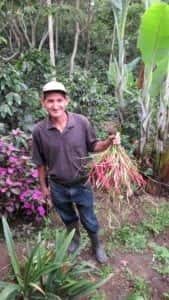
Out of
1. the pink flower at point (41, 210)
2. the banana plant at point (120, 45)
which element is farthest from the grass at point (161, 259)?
the banana plant at point (120, 45)

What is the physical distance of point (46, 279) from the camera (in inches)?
107

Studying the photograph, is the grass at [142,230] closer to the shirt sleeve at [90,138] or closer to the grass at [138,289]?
the grass at [138,289]

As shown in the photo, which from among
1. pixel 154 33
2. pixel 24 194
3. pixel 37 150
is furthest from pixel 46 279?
pixel 154 33

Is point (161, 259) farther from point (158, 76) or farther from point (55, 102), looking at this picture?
point (158, 76)

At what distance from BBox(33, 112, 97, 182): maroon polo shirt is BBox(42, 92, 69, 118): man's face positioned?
0.14m

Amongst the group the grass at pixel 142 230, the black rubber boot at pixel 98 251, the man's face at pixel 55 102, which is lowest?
the grass at pixel 142 230

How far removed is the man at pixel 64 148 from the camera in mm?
2670

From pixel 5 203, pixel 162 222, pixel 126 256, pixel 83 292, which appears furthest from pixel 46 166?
pixel 162 222

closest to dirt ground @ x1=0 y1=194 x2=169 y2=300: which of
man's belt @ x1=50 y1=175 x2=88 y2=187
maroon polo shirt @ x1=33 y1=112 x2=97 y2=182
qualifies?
man's belt @ x1=50 y1=175 x2=88 y2=187

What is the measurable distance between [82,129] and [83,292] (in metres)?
1.18

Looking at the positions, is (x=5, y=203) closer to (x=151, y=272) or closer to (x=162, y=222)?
(x=151, y=272)

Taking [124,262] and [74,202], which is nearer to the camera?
[74,202]

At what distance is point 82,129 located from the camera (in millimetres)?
2850

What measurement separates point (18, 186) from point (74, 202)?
0.76 meters
